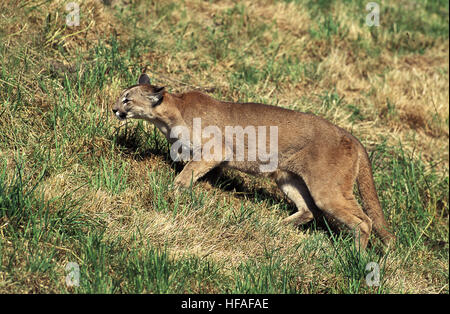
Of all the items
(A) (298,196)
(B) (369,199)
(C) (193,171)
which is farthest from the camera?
(A) (298,196)

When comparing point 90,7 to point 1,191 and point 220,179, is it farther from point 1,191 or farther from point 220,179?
point 1,191

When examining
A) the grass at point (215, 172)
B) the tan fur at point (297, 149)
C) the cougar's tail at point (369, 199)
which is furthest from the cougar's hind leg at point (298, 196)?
the cougar's tail at point (369, 199)

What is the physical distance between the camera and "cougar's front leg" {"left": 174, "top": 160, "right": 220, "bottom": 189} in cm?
593

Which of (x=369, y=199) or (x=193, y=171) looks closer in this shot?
(x=193, y=171)

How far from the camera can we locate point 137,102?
238 inches

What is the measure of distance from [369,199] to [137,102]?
2607mm

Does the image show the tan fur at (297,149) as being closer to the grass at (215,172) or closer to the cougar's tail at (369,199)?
the cougar's tail at (369,199)

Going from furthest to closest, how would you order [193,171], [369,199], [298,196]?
1. [298,196]
2. [369,199]
3. [193,171]

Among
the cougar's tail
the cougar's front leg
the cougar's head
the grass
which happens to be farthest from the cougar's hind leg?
the cougar's head

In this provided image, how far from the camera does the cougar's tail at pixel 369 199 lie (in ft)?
20.5

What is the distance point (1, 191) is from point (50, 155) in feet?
3.59

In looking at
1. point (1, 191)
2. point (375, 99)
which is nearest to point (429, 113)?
point (375, 99)

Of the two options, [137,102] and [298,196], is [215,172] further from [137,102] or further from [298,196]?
[137,102]

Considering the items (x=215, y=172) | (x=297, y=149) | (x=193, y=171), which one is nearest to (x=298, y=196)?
(x=297, y=149)
